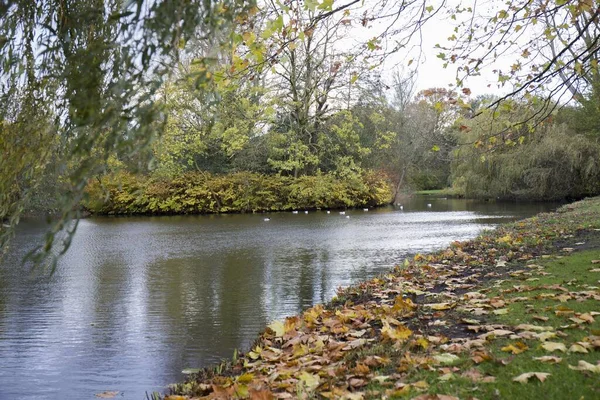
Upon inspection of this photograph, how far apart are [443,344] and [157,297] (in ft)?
17.5

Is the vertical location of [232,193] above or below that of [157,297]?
above

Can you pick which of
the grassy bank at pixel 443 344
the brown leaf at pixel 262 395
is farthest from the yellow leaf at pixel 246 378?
the brown leaf at pixel 262 395

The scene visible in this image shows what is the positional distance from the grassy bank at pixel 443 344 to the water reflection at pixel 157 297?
2.93ft

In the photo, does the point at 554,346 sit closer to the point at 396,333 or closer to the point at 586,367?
the point at 586,367

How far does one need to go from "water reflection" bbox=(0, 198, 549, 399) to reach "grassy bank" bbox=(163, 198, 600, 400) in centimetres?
89

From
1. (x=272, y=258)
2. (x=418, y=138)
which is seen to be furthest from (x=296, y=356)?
(x=418, y=138)

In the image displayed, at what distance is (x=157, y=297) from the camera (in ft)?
26.2

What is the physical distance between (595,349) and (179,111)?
24703 millimetres

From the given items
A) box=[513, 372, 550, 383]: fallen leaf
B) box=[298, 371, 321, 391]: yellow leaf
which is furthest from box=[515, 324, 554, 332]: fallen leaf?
box=[298, 371, 321, 391]: yellow leaf

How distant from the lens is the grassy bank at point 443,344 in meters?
2.89

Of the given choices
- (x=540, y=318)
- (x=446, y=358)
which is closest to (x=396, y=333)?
(x=446, y=358)

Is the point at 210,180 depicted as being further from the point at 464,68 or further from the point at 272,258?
the point at 464,68

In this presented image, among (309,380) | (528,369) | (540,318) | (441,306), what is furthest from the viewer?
(441,306)

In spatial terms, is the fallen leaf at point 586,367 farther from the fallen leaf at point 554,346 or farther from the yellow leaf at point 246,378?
the yellow leaf at point 246,378
